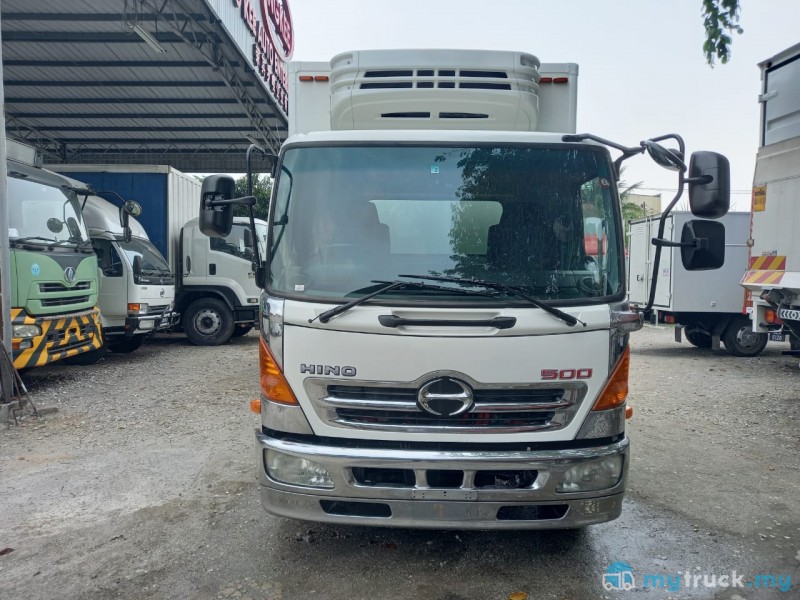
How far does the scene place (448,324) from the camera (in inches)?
117

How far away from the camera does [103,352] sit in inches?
388

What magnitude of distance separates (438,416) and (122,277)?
8018mm

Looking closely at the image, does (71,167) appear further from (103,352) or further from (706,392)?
(706,392)

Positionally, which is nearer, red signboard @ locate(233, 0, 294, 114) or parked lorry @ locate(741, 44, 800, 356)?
parked lorry @ locate(741, 44, 800, 356)

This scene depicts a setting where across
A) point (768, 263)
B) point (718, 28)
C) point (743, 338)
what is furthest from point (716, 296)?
point (718, 28)

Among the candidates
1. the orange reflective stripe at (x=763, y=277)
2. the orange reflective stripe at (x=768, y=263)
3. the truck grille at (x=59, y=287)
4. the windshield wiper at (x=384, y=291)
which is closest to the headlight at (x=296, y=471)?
the windshield wiper at (x=384, y=291)

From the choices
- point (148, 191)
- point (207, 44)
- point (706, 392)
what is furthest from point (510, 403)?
point (207, 44)

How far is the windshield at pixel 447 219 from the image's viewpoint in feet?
10.4

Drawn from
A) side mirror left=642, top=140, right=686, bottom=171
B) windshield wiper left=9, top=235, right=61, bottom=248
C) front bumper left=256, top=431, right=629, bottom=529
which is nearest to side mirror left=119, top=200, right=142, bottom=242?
windshield wiper left=9, top=235, right=61, bottom=248

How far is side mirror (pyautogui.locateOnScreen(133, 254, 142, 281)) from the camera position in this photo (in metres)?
9.73

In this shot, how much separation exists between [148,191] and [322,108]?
316 inches

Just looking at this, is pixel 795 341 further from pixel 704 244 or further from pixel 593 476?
pixel 593 476

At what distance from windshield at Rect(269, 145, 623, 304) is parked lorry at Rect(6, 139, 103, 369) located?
4.88 meters

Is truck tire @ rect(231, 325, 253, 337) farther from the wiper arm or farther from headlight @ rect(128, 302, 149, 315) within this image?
the wiper arm
